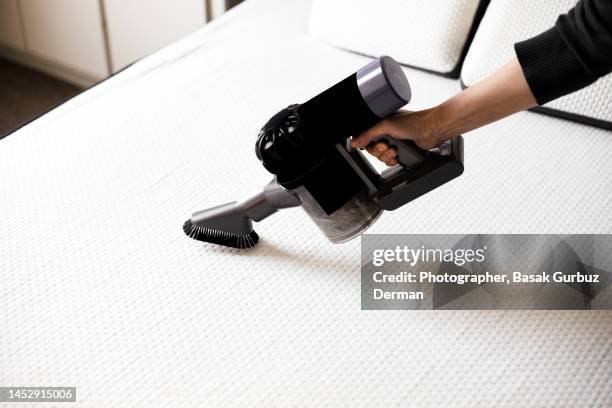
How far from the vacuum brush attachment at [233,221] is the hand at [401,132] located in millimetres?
167

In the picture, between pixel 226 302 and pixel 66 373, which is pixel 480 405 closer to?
pixel 226 302

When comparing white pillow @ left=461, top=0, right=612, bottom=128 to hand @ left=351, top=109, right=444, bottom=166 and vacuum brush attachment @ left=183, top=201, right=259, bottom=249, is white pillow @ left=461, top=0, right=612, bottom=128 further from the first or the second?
vacuum brush attachment @ left=183, top=201, right=259, bottom=249

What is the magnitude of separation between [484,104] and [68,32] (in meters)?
2.05

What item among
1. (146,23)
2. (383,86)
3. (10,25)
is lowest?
(383,86)

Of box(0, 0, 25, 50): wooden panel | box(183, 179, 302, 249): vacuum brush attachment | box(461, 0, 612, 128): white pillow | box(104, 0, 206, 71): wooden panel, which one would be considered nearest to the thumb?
box(183, 179, 302, 249): vacuum brush attachment

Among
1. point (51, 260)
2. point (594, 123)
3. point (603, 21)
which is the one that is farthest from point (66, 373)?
point (594, 123)

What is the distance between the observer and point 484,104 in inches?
31.4

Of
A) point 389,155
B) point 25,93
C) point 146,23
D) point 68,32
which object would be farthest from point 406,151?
point 25,93

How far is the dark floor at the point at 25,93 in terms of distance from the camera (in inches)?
91.8

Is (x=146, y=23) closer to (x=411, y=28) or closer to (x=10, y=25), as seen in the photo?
(x=10, y=25)

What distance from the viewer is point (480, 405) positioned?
73cm

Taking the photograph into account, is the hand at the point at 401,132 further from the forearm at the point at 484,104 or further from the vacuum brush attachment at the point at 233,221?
the vacuum brush attachment at the point at 233,221

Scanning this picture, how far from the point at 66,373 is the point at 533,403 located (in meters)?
0.57

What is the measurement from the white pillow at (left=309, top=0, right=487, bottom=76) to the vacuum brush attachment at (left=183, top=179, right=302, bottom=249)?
2.11ft
